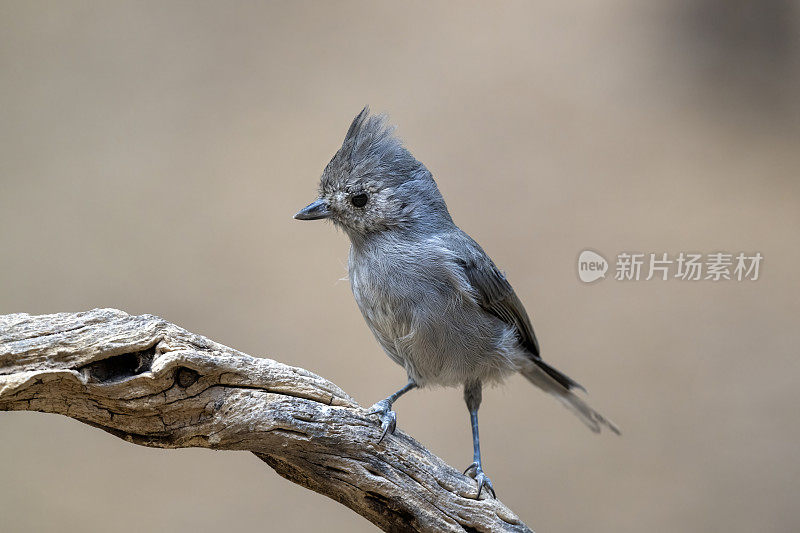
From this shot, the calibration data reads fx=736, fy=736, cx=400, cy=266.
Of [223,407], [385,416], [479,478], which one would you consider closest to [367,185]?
[385,416]

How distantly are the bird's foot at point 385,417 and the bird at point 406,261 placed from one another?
3cm

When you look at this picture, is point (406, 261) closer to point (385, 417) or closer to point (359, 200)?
point (359, 200)

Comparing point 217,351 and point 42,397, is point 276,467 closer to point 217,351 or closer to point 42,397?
point 217,351

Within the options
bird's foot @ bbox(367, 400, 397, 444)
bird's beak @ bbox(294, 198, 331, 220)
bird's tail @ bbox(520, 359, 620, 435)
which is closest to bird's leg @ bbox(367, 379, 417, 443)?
bird's foot @ bbox(367, 400, 397, 444)

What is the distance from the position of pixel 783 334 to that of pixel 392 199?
379 cm

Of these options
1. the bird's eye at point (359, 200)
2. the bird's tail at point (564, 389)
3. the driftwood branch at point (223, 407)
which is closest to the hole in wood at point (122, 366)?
the driftwood branch at point (223, 407)

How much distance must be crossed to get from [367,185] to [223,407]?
1029mm

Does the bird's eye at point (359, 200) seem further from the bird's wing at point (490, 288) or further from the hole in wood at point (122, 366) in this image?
the hole in wood at point (122, 366)

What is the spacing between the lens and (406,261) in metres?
2.89

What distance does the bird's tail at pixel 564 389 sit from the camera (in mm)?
3621

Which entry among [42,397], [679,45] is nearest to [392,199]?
[42,397]

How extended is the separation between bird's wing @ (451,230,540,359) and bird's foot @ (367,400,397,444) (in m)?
0.67

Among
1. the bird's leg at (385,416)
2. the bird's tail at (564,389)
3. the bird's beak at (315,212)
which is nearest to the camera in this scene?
the bird's leg at (385,416)

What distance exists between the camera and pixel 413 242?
2951 mm
